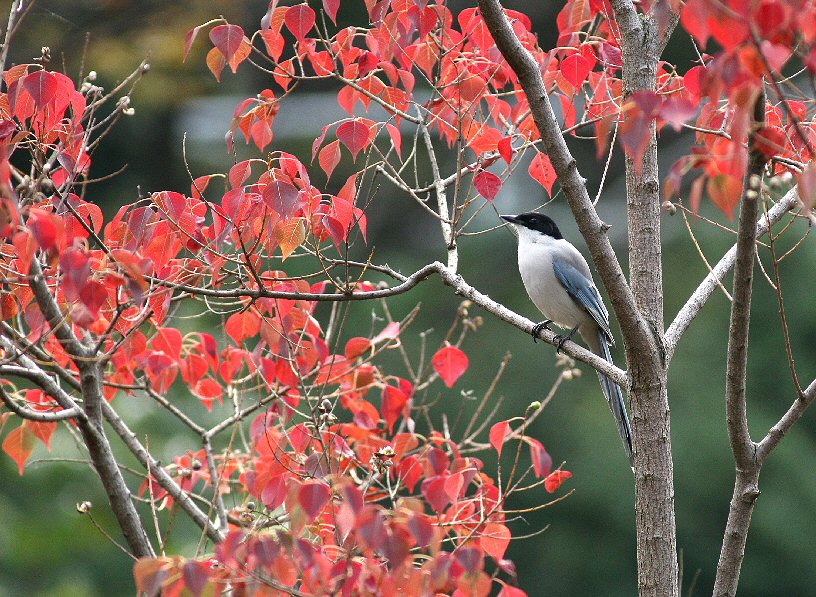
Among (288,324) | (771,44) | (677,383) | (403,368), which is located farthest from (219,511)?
(677,383)

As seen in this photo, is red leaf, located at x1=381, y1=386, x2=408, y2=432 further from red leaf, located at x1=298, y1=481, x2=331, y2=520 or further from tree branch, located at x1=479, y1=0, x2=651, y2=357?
red leaf, located at x1=298, y1=481, x2=331, y2=520

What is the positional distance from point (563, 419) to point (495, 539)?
5.26 meters

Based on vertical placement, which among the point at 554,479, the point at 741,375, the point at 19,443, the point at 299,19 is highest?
the point at 299,19

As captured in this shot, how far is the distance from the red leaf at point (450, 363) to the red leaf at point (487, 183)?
1.84 ft

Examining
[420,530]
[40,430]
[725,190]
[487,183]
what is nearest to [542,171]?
[487,183]

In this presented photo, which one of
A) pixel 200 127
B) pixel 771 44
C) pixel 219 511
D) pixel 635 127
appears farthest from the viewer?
pixel 200 127

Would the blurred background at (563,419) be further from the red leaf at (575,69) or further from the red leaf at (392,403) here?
the red leaf at (575,69)

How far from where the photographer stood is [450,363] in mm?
3061

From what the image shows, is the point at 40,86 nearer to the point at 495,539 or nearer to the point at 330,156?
the point at 330,156

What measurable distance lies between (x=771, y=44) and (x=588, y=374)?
268 inches

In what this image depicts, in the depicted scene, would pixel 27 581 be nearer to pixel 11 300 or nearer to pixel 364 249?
pixel 364 249

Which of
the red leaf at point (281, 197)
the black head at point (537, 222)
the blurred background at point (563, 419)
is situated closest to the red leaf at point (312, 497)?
the red leaf at point (281, 197)

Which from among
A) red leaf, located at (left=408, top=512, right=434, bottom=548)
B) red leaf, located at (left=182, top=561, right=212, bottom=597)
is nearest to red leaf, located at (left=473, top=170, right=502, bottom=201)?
red leaf, located at (left=408, top=512, right=434, bottom=548)

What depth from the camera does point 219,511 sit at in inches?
113
